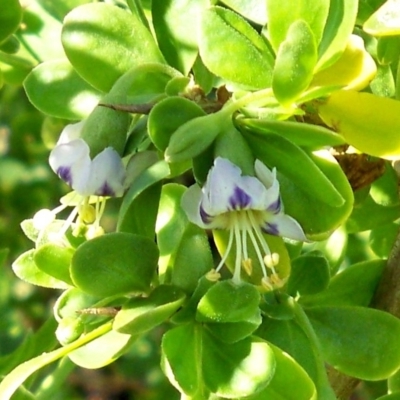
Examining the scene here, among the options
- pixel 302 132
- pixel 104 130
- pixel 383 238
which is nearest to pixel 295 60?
pixel 302 132

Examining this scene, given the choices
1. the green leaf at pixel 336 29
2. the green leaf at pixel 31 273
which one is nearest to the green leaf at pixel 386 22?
the green leaf at pixel 336 29

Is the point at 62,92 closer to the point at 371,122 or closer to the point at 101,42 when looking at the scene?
the point at 101,42

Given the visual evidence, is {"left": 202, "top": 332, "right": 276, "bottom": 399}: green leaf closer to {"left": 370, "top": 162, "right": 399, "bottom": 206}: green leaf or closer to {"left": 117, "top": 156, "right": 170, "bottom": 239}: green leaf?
{"left": 117, "top": 156, "right": 170, "bottom": 239}: green leaf

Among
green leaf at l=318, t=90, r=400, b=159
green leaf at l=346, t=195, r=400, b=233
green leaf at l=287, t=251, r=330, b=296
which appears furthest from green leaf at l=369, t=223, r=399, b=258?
green leaf at l=318, t=90, r=400, b=159

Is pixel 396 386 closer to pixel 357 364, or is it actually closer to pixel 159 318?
pixel 357 364

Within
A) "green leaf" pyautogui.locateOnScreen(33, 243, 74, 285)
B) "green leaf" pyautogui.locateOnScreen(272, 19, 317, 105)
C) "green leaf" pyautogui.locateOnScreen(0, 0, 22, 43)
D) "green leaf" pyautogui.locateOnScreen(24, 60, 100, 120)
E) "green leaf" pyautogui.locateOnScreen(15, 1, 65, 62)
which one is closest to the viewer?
"green leaf" pyautogui.locateOnScreen(272, 19, 317, 105)

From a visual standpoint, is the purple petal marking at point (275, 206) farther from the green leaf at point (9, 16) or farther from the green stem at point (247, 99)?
the green leaf at point (9, 16)

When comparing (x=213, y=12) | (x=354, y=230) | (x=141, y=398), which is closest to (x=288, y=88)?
(x=213, y=12)
